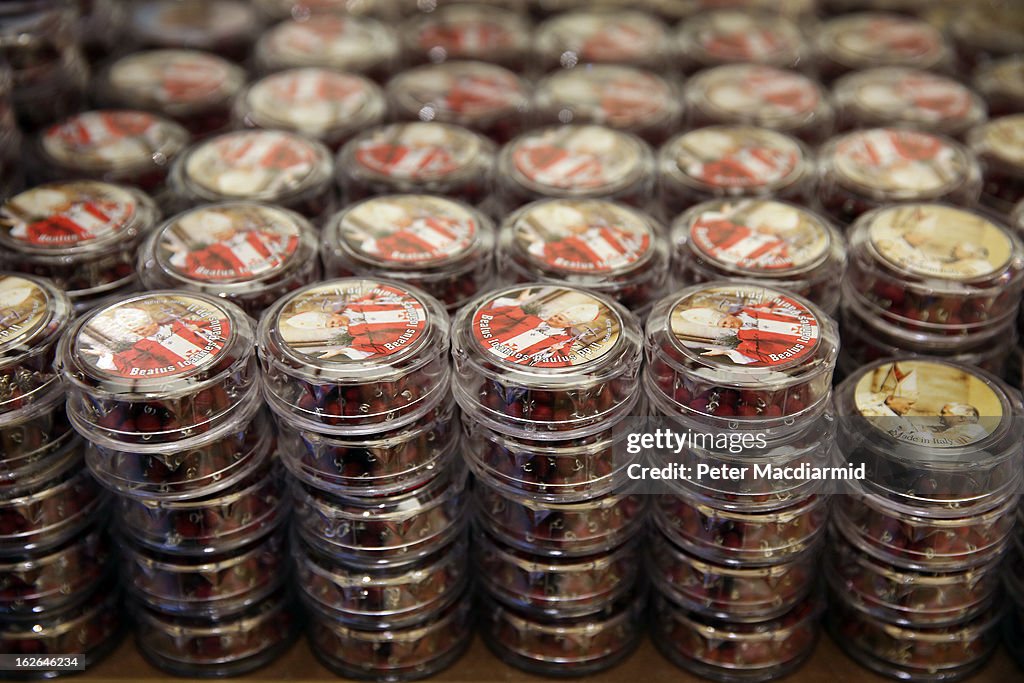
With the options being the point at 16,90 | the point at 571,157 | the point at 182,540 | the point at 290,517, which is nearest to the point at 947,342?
the point at 571,157

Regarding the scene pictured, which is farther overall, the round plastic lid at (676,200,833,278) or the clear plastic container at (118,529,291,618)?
the round plastic lid at (676,200,833,278)

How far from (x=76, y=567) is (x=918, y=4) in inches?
93.1

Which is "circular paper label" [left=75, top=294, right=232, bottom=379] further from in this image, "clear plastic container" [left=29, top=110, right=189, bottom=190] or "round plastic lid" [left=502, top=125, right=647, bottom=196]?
"round plastic lid" [left=502, top=125, right=647, bottom=196]

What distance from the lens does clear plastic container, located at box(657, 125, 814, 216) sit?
2.20 metres

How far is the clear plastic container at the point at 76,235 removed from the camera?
197 cm

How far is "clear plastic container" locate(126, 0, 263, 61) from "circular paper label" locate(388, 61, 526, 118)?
470 mm

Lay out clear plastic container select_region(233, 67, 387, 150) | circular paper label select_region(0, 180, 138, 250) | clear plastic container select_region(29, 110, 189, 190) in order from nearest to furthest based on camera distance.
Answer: circular paper label select_region(0, 180, 138, 250) → clear plastic container select_region(29, 110, 189, 190) → clear plastic container select_region(233, 67, 387, 150)

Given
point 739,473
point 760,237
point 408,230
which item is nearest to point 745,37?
Answer: point 760,237

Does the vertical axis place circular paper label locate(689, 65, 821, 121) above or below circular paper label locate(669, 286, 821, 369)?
above

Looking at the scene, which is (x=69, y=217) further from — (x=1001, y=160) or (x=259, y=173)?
(x=1001, y=160)

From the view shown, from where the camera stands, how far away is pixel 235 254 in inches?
77.0

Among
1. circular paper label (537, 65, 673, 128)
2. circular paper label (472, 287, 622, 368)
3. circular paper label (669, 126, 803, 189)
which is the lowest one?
circular paper label (472, 287, 622, 368)

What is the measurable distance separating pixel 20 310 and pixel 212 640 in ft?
1.95

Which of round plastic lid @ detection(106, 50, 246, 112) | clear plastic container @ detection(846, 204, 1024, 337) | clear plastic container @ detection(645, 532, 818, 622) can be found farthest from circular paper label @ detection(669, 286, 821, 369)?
round plastic lid @ detection(106, 50, 246, 112)
